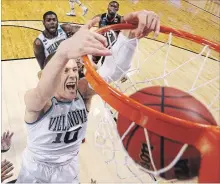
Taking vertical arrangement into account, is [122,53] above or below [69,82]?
above

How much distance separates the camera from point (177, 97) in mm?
791

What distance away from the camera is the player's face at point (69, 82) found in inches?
43.6

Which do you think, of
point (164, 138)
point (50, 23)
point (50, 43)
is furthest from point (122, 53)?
point (50, 23)

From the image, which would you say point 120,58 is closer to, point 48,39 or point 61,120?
point 61,120

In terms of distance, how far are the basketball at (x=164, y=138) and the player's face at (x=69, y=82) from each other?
1.19ft

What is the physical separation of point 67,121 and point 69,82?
15 cm

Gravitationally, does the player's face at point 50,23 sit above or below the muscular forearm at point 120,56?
below

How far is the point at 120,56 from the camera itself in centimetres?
115

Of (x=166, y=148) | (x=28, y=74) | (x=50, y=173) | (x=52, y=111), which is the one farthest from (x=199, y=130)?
(x=28, y=74)

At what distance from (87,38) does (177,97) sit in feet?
0.92

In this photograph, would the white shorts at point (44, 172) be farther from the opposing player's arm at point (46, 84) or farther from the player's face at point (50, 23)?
the player's face at point (50, 23)

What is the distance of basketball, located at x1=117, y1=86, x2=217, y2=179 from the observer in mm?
672

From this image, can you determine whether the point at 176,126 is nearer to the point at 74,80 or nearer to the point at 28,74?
the point at 74,80

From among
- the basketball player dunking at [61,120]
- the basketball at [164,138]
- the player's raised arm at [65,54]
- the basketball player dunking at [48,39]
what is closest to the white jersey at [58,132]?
the basketball player dunking at [61,120]
